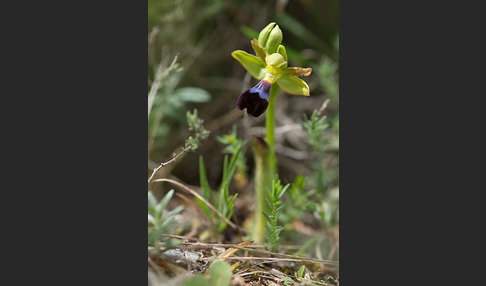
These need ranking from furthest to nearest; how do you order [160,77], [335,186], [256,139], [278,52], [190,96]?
[335,186], [190,96], [160,77], [256,139], [278,52]

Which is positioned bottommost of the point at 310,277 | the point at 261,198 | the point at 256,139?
the point at 310,277

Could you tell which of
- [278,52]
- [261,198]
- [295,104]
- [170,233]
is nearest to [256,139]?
[261,198]

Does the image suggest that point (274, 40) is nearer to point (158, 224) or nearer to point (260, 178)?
point (260, 178)

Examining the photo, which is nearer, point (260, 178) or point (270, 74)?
point (270, 74)

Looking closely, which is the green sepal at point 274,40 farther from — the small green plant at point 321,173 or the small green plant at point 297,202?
the small green plant at point 297,202

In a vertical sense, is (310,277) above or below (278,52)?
below

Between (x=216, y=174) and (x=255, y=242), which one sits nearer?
(x=255, y=242)

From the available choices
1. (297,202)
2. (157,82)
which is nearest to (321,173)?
(297,202)

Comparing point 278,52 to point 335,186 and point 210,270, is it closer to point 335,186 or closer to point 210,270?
point 210,270

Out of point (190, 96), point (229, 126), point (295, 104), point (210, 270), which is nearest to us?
point (210, 270)
